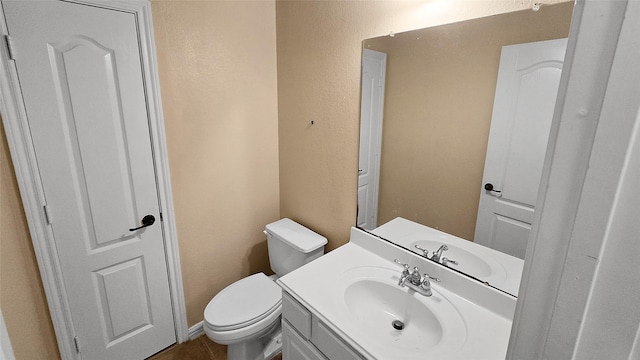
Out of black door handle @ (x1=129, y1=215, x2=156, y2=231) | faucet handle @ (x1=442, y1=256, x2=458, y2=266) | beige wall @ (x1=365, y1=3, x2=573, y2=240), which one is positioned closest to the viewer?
beige wall @ (x1=365, y1=3, x2=573, y2=240)

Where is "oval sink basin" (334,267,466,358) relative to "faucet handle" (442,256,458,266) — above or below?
below

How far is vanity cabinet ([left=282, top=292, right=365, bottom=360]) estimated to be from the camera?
3.38 ft

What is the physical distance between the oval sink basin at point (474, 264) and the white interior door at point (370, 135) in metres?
0.38

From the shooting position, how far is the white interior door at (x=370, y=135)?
139 centimetres

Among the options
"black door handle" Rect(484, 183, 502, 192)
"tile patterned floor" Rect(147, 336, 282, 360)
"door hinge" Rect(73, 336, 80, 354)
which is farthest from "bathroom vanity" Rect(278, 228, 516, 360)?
"door hinge" Rect(73, 336, 80, 354)

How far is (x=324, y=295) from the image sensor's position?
46.4 inches

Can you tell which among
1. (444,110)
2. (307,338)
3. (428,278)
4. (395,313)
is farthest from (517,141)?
(307,338)

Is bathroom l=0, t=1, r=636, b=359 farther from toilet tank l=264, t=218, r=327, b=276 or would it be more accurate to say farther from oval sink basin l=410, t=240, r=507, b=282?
oval sink basin l=410, t=240, r=507, b=282

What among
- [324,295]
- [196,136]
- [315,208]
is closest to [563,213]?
[324,295]

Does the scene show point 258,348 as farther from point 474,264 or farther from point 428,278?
point 474,264

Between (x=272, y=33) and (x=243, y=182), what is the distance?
989 millimetres

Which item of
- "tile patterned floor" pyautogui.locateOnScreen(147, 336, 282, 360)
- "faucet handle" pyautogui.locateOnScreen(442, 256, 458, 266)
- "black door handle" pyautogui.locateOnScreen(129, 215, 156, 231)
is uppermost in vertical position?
"black door handle" pyautogui.locateOnScreen(129, 215, 156, 231)

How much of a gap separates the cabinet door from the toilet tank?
1.55ft

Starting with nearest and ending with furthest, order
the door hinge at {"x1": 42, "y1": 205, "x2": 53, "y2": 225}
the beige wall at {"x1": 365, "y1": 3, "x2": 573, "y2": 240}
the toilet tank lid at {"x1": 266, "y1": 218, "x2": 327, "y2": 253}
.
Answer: the beige wall at {"x1": 365, "y1": 3, "x2": 573, "y2": 240}, the door hinge at {"x1": 42, "y1": 205, "x2": 53, "y2": 225}, the toilet tank lid at {"x1": 266, "y1": 218, "x2": 327, "y2": 253}
